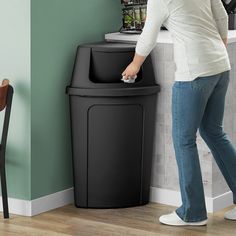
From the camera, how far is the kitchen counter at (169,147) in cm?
421

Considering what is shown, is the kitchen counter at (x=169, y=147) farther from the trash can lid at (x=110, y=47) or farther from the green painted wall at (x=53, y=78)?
the green painted wall at (x=53, y=78)

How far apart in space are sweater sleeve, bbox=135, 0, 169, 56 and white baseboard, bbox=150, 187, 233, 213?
948mm

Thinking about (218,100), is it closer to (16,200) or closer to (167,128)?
(167,128)

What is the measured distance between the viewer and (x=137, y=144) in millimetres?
4266

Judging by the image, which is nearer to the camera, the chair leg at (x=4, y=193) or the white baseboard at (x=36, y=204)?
the chair leg at (x=4, y=193)

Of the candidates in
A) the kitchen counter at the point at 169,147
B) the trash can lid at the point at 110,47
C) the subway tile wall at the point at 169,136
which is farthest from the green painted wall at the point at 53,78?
the subway tile wall at the point at 169,136

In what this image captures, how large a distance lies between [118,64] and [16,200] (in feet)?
2.88

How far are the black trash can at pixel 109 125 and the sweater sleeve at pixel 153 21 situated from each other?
0.45 m

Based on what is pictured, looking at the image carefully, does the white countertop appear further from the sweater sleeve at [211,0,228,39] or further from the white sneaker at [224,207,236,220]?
the white sneaker at [224,207,236,220]

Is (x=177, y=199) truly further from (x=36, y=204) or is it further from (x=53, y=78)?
(x=53, y=78)

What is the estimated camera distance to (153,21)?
369 cm

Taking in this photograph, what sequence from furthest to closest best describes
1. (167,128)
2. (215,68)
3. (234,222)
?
(167,128), (234,222), (215,68)

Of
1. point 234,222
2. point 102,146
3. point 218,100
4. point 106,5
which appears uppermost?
point 106,5

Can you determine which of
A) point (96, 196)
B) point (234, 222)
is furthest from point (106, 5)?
point (234, 222)
